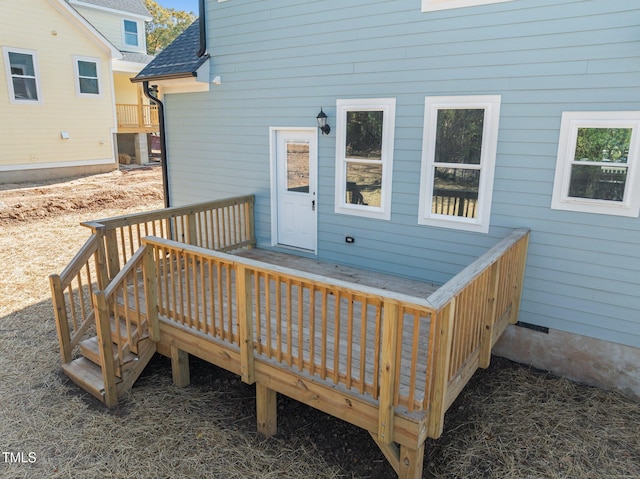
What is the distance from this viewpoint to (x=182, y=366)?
4.93 meters

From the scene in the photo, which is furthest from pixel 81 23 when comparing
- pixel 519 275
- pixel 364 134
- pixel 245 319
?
pixel 519 275

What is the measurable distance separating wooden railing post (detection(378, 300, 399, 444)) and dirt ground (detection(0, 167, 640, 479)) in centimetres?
80

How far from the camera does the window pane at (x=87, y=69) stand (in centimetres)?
1611

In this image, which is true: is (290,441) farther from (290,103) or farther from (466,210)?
(290,103)

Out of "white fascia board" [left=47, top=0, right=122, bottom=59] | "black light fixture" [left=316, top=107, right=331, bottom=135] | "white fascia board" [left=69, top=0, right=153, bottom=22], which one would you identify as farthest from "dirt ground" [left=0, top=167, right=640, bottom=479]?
"white fascia board" [left=69, top=0, right=153, bottom=22]

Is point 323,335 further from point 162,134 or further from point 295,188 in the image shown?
point 162,134

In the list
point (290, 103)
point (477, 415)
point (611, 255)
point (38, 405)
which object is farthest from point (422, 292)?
point (38, 405)

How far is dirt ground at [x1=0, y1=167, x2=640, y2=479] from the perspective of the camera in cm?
376

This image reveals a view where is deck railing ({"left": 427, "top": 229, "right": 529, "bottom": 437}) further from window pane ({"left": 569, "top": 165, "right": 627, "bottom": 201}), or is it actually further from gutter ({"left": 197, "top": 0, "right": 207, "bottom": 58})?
gutter ({"left": 197, "top": 0, "right": 207, "bottom": 58})

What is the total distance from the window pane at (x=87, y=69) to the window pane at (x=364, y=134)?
14.2 m

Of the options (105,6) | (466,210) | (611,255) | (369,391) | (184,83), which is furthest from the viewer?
(105,6)

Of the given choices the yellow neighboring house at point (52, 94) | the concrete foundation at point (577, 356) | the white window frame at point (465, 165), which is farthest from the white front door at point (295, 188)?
the yellow neighboring house at point (52, 94)

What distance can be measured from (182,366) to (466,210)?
3.65 m

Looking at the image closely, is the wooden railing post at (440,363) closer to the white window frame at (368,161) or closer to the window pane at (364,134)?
the white window frame at (368,161)
